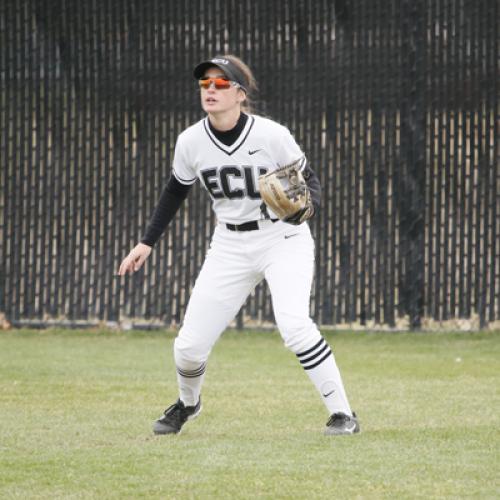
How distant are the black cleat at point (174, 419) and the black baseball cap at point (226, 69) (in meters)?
1.90

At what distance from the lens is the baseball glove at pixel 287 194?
22.5 feet

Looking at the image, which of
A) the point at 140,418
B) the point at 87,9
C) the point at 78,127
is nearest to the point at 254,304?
the point at 78,127

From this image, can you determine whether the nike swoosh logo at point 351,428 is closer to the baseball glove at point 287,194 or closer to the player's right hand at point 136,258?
the baseball glove at point 287,194

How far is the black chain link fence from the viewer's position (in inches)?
492

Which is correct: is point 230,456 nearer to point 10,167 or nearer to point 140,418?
point 140,418

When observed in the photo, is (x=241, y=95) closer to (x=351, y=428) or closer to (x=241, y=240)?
(x=241, y=240)

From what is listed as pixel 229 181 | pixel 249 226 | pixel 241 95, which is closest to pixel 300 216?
pixel 249 226

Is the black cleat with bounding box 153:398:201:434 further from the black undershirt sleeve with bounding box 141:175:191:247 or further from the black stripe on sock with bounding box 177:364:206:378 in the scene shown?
the black undershirt sleeve with bounding box 141:175:191:247

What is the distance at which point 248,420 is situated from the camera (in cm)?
805

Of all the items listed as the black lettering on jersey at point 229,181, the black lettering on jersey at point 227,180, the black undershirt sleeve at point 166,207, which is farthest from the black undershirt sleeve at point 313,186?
the black undershirt sleeve at point 166,207

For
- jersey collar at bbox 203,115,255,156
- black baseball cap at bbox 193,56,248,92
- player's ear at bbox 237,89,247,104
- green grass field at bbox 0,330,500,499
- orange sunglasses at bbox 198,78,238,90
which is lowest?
green grass field at bbox 0,330,500,499

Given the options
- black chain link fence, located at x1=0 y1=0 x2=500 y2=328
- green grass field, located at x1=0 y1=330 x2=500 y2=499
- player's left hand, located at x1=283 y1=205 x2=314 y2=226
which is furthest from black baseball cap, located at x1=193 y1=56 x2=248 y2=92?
black chain link fence, located at x1=0 y1=0 x2=500 y2=328

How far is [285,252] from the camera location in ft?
23.9

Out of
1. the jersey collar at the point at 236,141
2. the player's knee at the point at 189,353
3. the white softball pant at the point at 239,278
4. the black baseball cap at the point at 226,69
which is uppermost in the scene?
the black baseball cap at the point at 226,69
